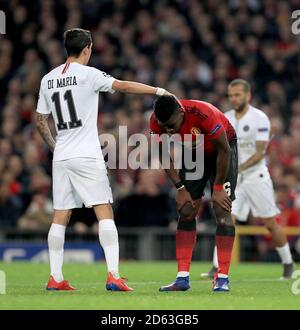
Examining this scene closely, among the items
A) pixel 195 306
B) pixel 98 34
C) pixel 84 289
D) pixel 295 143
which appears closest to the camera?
pixel 195 306

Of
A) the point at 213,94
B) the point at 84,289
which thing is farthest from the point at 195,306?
the point at 213,94

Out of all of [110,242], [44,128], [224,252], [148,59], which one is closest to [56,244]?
[110,242]

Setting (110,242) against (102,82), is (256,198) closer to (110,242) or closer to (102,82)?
(110,242)

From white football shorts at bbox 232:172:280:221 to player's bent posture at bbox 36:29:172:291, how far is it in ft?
11.8

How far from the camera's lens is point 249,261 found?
17.4m

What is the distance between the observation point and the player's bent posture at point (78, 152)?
9.62 m

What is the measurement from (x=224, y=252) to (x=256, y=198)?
3.48 meters

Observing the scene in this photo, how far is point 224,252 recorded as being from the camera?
31.8 feet

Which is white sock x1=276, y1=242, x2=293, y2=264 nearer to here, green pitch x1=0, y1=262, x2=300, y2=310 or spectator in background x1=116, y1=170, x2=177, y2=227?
green pitch x1=0, y1=262, x2=300, y2=310

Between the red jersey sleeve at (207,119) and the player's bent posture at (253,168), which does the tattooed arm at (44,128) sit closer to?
the red jersey sleeve at (207,119)

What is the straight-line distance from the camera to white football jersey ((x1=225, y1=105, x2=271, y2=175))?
12977 millimetres

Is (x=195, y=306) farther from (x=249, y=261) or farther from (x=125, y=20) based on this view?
(x=125, y=20)

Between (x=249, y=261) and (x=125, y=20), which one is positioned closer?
(x=249, y=261)

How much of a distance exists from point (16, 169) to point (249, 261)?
4.37m
